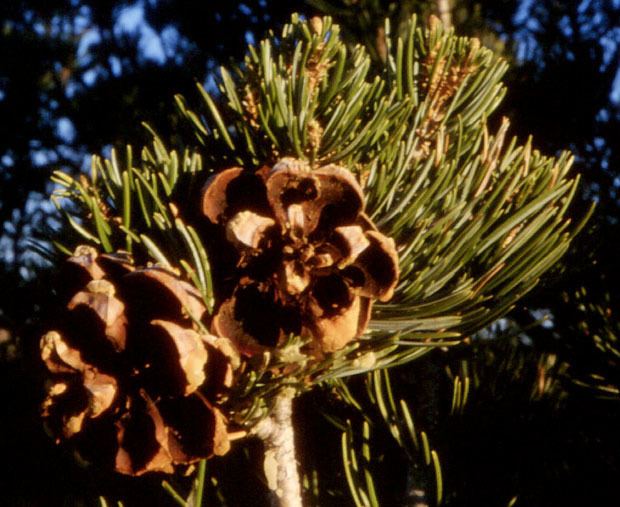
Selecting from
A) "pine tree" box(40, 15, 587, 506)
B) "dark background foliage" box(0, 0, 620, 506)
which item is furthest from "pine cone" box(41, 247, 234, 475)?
"dark background foliage" box(0, 0, 620, 506)

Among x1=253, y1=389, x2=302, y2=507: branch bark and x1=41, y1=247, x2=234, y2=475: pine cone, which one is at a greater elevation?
x1=41, y1=247, x2=234, y2=475: pine cone

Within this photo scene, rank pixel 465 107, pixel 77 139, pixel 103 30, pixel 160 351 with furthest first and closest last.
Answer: pixel 103 30 → pixel 77 139 → pixel 465 107 → pixel 160 351

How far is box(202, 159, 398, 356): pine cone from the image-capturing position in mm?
453

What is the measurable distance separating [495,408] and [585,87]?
603mm

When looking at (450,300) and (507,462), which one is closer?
(450,300)

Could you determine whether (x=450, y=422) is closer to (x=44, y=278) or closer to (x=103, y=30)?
(x=44, y=278)

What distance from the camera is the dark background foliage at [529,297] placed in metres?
0.79

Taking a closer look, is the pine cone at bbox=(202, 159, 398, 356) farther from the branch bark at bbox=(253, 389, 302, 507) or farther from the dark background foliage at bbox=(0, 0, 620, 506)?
the dark background foliage at bbox=(0, 0, 620, 506)

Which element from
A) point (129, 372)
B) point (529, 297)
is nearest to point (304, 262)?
point (129, 372)

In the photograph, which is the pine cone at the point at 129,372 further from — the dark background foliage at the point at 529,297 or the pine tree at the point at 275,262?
the dark background foliage at the point at 529,297

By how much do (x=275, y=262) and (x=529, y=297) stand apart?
323 mm

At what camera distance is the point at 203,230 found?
→ 0.50 meters

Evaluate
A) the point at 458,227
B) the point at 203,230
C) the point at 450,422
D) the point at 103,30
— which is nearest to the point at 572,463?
the point at 450,422

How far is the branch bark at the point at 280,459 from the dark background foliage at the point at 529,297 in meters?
0.10
